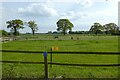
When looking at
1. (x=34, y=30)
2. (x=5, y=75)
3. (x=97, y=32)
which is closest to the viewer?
(x=5, y=75)

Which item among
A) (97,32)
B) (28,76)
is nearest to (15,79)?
(28,76)

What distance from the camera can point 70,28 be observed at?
150125mm

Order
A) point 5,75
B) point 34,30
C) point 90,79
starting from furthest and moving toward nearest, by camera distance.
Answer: point 34,30 → point 5,75 → point 90,79

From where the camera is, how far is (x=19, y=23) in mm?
134625

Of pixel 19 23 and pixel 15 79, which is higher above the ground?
pixel 19 23

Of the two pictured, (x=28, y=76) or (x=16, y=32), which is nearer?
(x=28, y=76)

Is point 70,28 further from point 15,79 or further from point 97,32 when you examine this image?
point 15,79

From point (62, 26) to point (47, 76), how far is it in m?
140

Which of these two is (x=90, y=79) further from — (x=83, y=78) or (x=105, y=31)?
(x=105, y=31)

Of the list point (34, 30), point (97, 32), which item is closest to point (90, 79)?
point (34, 30)

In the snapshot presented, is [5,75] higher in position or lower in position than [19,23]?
lower

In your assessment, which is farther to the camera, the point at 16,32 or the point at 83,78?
the point at 16,32

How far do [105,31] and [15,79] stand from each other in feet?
511

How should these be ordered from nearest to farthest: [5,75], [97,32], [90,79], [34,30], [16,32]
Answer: [90,79] → [5,75] → [16,32] → [34,30] → [97,32]
